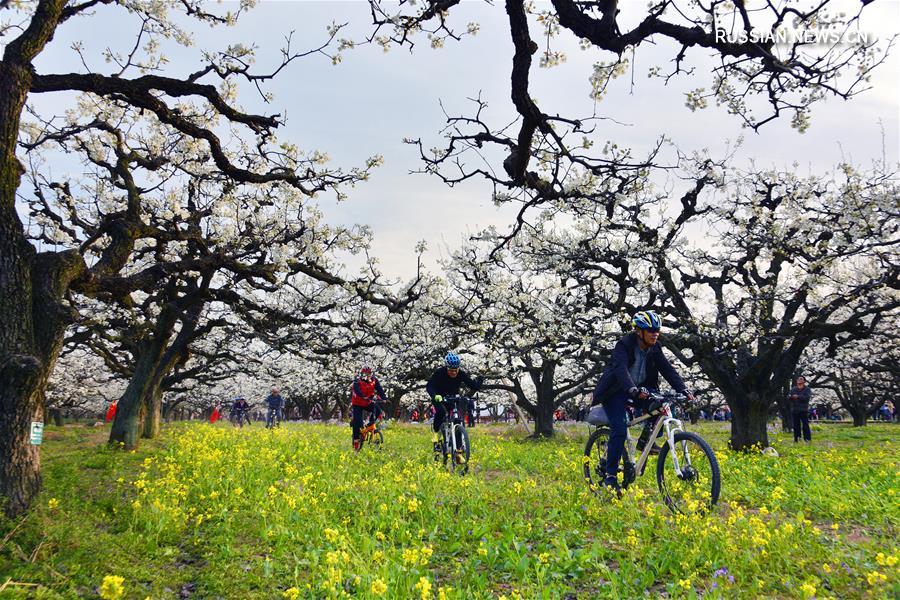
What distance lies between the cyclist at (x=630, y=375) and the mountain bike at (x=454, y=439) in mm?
3242

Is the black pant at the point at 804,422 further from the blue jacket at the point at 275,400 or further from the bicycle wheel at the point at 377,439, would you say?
the blue jacket at the point at 275,400

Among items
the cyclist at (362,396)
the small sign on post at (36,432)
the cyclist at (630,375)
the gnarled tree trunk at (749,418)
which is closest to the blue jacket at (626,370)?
the cyclist at (630,375)

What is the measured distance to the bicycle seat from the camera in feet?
23.2

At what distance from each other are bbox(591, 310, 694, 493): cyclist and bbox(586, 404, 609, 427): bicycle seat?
11 cm

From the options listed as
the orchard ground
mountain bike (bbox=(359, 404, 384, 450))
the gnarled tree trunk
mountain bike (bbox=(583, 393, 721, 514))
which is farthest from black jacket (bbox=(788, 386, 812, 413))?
mountain bike (bbox=(583, 393, 721, 514))

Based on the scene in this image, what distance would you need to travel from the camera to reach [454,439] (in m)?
9.95

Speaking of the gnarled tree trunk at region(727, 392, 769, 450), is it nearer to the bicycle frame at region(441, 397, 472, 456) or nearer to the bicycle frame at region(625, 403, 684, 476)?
the bicycle frame at region(441, 397, 472, 456)

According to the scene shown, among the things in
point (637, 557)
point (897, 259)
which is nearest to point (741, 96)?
point (637, 557)

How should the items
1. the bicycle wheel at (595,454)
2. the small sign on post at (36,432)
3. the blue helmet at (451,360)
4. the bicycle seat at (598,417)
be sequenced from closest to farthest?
1. the small sign on post at (36,432)
2. the bicycle seat at (598,417)
3. the bicycle wheel at (595,454)
4. the blue helmet at (451,360)

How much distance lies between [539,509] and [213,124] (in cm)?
968

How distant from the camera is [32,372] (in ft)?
19.7

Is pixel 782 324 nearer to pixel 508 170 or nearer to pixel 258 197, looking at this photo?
pixel 508 170

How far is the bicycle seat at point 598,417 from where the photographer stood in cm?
708

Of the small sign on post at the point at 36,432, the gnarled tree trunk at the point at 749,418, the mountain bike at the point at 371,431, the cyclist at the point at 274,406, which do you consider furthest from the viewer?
the cyclist at the point at 274,406
